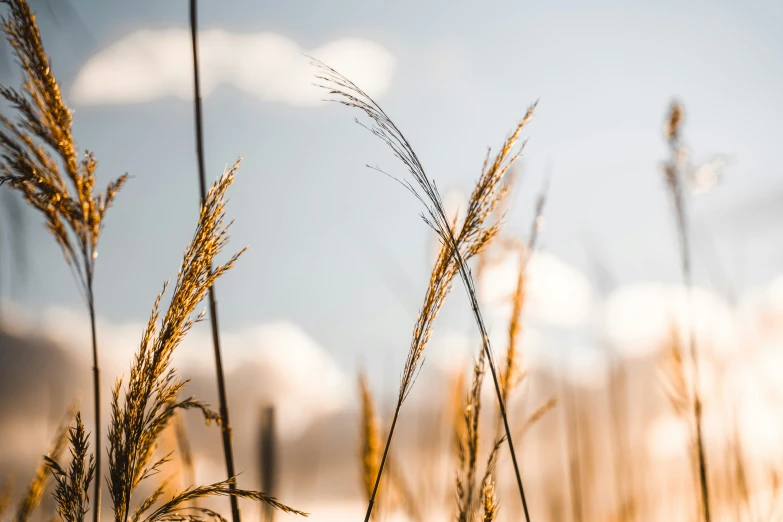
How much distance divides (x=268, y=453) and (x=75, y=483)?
71cm

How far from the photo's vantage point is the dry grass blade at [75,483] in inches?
49.5

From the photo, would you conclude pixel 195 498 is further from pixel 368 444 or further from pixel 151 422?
pixel 368 444

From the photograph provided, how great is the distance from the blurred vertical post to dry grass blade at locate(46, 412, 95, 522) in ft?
2.03

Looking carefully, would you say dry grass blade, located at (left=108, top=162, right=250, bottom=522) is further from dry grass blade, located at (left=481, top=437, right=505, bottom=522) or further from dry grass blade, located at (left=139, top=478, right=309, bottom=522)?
dry grass blade, located at (left=481, top=437, right=505, bottom=522)

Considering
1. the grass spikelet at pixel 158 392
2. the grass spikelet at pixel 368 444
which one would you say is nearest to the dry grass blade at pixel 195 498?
the grass spikelet at pixel 158 392

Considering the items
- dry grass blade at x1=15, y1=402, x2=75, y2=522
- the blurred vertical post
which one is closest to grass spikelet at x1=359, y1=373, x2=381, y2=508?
the blurred vertical post

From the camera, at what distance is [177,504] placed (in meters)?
1.26

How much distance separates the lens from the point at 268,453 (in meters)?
1.91

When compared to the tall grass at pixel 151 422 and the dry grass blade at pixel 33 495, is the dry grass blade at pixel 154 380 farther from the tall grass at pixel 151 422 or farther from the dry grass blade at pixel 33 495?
the dry grass blade at pixel 33 495

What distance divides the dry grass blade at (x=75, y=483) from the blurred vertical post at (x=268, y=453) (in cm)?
62

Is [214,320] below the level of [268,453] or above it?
above

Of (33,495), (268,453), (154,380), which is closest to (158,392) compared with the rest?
(154,380)

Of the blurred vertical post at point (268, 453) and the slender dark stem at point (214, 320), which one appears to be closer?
the slender dark stem at point (214, 320)

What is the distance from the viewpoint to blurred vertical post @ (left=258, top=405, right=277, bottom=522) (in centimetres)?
185
